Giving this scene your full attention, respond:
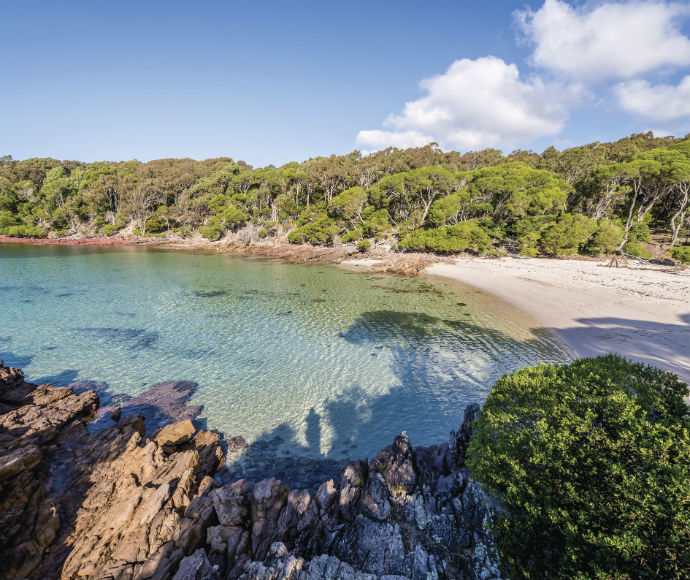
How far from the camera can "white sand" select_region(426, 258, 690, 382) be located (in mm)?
16734

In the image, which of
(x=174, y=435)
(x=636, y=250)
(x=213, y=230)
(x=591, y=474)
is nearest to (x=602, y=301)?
(x=636, y=250)

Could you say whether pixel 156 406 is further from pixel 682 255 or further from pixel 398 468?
pixel 682 255

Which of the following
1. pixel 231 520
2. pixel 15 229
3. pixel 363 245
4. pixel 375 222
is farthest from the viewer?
pixel 15 229

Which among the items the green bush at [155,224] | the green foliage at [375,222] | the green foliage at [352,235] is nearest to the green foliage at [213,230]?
the green bush at [155,224]

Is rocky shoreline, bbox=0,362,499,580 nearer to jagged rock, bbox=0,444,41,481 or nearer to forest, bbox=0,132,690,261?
jagged rock, bbox=0,444,41,481

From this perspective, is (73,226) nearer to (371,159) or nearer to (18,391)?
(371,159)

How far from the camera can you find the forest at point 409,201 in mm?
42812

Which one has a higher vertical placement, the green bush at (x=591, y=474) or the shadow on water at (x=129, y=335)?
the green bush at (x=591, y=474)

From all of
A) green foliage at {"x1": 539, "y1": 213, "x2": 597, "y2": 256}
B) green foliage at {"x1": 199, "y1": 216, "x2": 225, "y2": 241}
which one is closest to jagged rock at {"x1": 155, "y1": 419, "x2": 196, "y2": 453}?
green foliage at {"x1": 539, "y1": 213, "x2": 597, "y2": 256}

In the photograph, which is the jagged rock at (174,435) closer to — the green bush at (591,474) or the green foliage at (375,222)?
the green bush at (591,474)

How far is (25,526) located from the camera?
668cm

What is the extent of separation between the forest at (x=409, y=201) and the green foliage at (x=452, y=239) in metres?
0.19

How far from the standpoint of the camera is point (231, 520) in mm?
7016

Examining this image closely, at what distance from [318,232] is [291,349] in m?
45.6
